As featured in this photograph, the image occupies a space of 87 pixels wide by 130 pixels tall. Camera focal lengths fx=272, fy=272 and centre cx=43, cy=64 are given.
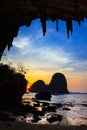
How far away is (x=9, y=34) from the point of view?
18875 millimetres

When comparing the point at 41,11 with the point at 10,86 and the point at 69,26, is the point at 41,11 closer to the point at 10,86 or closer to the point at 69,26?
the point at 69,26

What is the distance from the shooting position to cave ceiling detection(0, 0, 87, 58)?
13109mm

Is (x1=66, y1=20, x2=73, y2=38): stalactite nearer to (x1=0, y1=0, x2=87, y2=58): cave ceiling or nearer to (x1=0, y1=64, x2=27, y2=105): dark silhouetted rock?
(x1=0, y1=0, x2=87, y2=58): cave ceiling

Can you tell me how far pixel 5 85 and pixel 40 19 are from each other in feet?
71.0

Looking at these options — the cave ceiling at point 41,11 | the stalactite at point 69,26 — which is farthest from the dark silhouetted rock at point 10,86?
the stalactite at point 69,26

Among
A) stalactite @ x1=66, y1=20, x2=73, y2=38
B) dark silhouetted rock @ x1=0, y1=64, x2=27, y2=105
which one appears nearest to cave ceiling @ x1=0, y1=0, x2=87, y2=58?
stalactite @ x1=66, y1=20, x2=73, y2=38

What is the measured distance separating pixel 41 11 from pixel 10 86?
23844 millimetres

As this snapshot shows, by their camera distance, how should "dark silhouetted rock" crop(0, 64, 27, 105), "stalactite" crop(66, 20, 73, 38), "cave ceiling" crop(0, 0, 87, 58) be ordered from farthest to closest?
"dark silhouetted rock" crop(0, 64, 27, 105) < "stalactite" crop(66, 20, 73, 38) < "cave ceiling" crop(0, 0, 87, 58)

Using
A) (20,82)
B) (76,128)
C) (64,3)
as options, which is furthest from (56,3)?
(20,82)

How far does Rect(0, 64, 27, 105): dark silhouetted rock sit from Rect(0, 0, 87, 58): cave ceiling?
62.9 feet

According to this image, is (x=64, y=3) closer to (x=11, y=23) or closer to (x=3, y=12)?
(x=3, y=12)

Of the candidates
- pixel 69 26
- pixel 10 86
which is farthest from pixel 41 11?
pixel 10 86

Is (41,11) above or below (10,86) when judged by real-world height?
above

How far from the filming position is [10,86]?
121 ft
